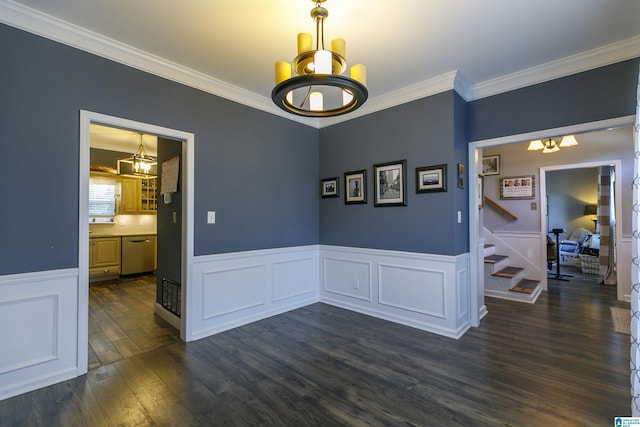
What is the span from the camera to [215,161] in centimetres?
308

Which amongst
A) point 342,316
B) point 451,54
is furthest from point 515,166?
point 342,316

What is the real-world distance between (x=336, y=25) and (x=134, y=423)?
9.79 feet

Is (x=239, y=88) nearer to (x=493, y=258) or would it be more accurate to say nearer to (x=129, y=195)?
(x=129, y=195)

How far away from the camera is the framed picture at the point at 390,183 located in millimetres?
3350

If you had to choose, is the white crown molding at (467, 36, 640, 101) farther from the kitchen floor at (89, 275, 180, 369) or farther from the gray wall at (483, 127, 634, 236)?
A: the kitchen floor at (89, 275, 180, 369)

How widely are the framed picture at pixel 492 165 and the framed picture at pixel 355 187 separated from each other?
122 inches

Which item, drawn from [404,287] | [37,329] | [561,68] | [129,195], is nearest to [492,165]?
[561,68]

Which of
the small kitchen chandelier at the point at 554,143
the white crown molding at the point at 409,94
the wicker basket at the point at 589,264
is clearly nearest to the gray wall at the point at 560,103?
the white crown molding at the point at 409,94

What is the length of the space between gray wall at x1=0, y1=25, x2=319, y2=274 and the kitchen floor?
0.95 meters

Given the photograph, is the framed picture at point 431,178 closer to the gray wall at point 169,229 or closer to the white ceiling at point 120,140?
the gray wall at point 169,229

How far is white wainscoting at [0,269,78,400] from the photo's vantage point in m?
1.98

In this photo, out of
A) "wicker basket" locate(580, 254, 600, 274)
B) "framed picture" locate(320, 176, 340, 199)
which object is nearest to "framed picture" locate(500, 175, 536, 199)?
"wicker basket" locate(580, 254, 600, 274)

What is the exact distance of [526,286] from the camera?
439cm

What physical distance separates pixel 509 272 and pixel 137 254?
681cm
